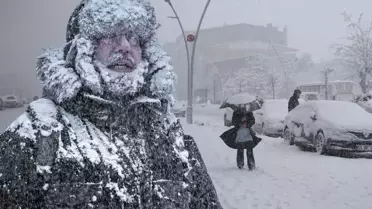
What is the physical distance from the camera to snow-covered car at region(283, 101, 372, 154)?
413 inches

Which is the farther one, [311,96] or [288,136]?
[311,96]

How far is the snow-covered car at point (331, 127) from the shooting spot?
10.5 m

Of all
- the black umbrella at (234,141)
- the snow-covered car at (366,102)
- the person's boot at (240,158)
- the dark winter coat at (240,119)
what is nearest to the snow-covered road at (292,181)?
the person's boot at (240,158)

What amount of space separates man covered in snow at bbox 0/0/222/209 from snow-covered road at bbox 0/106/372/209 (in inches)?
176

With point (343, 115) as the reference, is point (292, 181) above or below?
below

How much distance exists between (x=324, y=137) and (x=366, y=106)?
41.4ft

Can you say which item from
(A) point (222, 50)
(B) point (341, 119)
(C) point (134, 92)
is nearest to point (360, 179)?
(B) point (341, 119)

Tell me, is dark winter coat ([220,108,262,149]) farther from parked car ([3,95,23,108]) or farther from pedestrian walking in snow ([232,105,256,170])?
parked car ([3,95,23,108])

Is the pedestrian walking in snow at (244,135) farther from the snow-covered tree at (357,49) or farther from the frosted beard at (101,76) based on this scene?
the snow-covered tree at (357,49)

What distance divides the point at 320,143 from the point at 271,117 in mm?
4974

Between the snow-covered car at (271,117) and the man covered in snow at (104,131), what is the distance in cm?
1415

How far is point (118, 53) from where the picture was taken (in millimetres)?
1716

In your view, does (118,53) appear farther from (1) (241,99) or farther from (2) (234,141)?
(1) (241,99)

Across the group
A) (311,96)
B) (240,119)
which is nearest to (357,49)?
(311,96)
